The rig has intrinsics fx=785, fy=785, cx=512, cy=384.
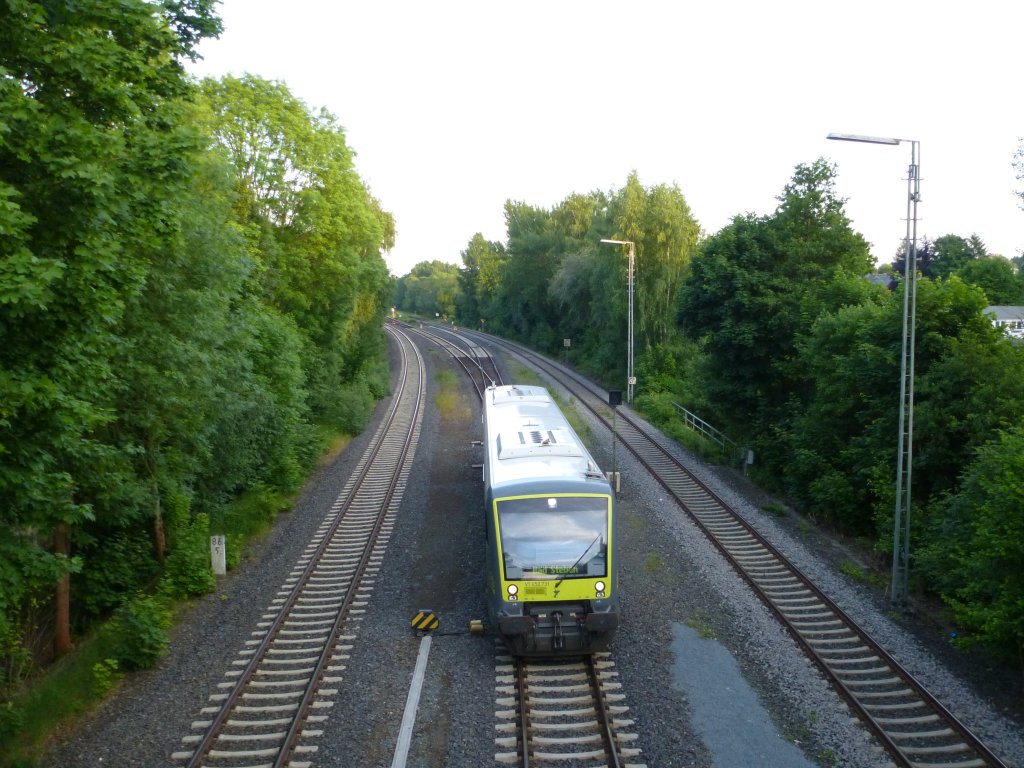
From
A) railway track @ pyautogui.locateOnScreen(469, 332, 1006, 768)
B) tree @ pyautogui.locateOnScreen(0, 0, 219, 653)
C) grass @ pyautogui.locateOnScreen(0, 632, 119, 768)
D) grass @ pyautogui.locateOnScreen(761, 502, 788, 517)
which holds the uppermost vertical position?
tree @ pyautogui.locateOnScreen(0, 0, 219, 653)

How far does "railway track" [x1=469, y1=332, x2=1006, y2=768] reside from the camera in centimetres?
891

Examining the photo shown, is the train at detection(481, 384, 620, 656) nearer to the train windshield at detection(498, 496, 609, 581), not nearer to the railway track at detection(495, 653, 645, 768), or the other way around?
the train windshield at detection(498, 496, 609, 581)

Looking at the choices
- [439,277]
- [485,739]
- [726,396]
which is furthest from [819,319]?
[439,277]

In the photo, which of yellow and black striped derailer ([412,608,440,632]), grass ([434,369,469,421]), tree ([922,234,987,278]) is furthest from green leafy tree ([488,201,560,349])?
yellow and black striped derailer ([412,608,440,632])

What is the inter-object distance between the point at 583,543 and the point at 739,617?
3468mm

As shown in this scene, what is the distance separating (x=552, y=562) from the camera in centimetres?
1101

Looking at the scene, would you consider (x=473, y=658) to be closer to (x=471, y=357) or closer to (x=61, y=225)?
(x=61, y=225)

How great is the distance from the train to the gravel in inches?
32.6

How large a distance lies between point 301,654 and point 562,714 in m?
4.29

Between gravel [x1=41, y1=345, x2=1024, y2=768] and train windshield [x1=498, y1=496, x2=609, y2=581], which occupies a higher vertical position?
train windshield [x1=498, y1=496, x2=609, y2=581]

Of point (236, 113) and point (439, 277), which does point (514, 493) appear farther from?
point (439, 277)

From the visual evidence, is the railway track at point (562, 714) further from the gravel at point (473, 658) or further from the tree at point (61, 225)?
the tree at point (61, 225)

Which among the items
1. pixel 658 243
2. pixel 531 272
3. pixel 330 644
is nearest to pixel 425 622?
pixel 330 644

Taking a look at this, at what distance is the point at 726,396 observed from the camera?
27.6 metres
